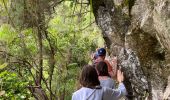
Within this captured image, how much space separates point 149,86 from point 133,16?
1.13 meters

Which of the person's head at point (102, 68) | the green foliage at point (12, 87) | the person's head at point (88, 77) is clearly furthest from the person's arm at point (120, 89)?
the green foliage at point (12, 87)

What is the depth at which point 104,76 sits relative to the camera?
5531 millimetres

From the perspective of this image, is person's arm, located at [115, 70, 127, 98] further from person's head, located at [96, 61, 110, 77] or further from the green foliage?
the green foliage

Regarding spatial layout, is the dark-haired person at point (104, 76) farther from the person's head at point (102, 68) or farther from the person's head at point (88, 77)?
the person's head at point (88, 77)

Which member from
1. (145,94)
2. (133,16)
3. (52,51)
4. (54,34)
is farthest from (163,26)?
(54,34)

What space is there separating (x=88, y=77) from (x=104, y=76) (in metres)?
1.35

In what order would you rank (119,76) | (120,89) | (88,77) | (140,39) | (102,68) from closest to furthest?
1. (88,77)
2. (120,89)
3. (140,39)
4. (102,68)
5. (119,76)

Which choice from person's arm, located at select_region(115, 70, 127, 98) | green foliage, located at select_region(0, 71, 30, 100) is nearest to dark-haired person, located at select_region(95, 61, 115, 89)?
person's arm, located at select_region(115, 70, 127, 98)

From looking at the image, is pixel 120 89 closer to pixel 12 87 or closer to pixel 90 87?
pixel 90 87

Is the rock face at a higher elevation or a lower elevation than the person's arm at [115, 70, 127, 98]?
higher

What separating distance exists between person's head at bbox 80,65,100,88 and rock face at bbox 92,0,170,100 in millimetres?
1000

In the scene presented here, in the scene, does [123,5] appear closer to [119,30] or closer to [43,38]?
[119,30]

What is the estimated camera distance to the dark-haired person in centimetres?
543

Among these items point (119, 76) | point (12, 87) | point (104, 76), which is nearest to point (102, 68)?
point (104, 76)
